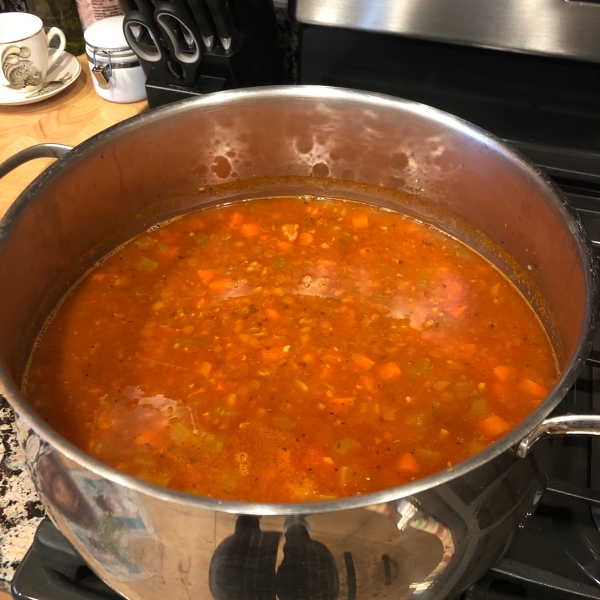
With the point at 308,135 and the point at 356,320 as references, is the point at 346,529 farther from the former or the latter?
the point at 308,135

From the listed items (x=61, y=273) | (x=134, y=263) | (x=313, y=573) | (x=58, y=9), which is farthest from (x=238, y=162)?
(x=313, y=573)

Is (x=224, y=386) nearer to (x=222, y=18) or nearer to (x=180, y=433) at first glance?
(x=180, y=433)

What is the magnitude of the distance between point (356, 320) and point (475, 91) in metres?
0.61

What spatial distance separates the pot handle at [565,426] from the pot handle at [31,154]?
0.96 meters

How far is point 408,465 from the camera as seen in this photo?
3.68 ft

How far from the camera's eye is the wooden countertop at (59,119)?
1.76m

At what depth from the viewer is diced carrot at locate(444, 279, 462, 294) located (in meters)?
1.47

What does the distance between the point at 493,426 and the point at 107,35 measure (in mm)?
1456

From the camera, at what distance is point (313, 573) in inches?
31.4

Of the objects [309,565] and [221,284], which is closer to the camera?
[309,565]

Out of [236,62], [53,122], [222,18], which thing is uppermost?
[222,18]

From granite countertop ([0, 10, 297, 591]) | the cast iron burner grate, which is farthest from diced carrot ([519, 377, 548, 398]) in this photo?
granite countertop ([0, 10, 297, 591])

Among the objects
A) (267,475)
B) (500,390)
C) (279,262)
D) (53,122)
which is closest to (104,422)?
(267,475)

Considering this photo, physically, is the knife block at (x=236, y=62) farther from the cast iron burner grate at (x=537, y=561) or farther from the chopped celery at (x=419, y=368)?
the cast iron burner grate at (x=537, y=561)
